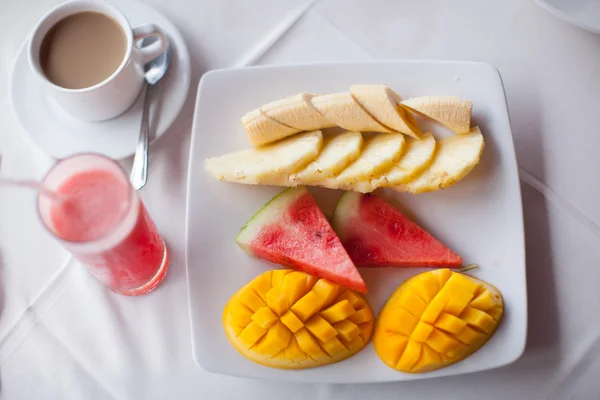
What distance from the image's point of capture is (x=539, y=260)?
1154mm

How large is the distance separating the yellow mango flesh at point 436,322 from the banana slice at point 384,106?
0.92 ft

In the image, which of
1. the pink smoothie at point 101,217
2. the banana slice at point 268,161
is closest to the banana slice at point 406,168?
the banana slice at point 268,161

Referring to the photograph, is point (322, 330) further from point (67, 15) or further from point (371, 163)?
point (67, 15)

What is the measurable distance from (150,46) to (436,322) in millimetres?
801

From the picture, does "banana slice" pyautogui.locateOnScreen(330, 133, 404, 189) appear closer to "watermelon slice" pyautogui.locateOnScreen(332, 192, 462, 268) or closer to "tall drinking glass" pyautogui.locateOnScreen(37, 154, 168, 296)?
"watermelon slice" pyautogui.locateOnScreen(332, 192, 462, 268)

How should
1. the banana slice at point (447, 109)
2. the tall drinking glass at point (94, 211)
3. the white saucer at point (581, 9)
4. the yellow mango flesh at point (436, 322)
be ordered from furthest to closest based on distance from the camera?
the white saucer at point (581, 9)
the banana slice at point (447, 109)
the yellow mango flesh at point (436, 322)
the tall drinking glass at point (94, 211)

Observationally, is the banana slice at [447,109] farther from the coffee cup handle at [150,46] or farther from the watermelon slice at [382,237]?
the coffee cup handle at [150,46]

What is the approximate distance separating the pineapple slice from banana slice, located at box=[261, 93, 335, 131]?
0.35 feet

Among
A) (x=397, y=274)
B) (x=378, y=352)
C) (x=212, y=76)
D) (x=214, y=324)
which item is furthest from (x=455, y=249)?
(x=212, y=76)

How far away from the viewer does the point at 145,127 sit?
1178 millimetres

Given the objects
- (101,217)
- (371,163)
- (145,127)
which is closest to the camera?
(101,217)

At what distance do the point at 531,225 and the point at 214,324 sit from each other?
2.19 feet

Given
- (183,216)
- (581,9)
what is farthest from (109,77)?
(581,9)

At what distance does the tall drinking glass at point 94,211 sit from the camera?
0.90 metres
